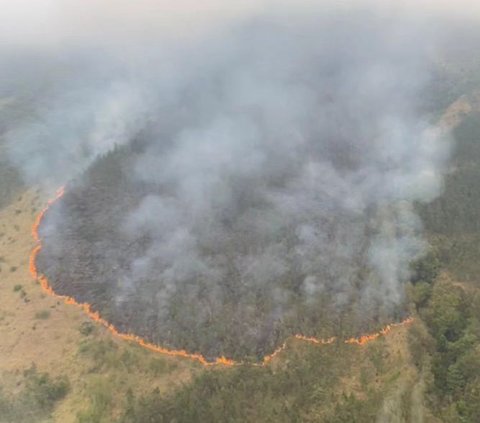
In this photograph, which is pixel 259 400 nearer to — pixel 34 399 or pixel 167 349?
pixel 167 349

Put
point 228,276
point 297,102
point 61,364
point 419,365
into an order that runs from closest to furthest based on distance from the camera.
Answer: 1. point 61,364
2. point 419,365
3. point 228,276
4. point 297,102

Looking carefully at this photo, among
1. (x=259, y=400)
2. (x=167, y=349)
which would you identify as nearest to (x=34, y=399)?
(x=167, y=349)

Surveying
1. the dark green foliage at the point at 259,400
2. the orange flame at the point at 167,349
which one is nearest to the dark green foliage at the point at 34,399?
the dark green foliage at the point at 259,400

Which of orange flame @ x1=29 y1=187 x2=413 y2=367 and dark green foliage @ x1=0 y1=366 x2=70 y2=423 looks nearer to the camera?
dark green foliage @ x1=0 y1=366 x2=70 y2=423

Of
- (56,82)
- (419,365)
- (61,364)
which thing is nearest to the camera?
(61,364)

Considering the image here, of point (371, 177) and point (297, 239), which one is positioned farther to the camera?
point (371, 177)

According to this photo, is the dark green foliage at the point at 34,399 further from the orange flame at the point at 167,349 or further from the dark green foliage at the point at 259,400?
the orange flame at the point at 167,349

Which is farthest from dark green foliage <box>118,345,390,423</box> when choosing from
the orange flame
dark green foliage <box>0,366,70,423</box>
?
dark green foliage <box>0,366,70,423</box>

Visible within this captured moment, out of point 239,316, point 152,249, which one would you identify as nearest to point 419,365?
point 239,316

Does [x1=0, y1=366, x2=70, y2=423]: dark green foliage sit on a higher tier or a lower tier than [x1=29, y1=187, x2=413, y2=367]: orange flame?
higher

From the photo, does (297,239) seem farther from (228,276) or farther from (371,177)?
(371,177)

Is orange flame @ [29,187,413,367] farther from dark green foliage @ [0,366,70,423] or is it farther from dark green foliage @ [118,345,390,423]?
dark green foliage @ [0,366,70,423]
